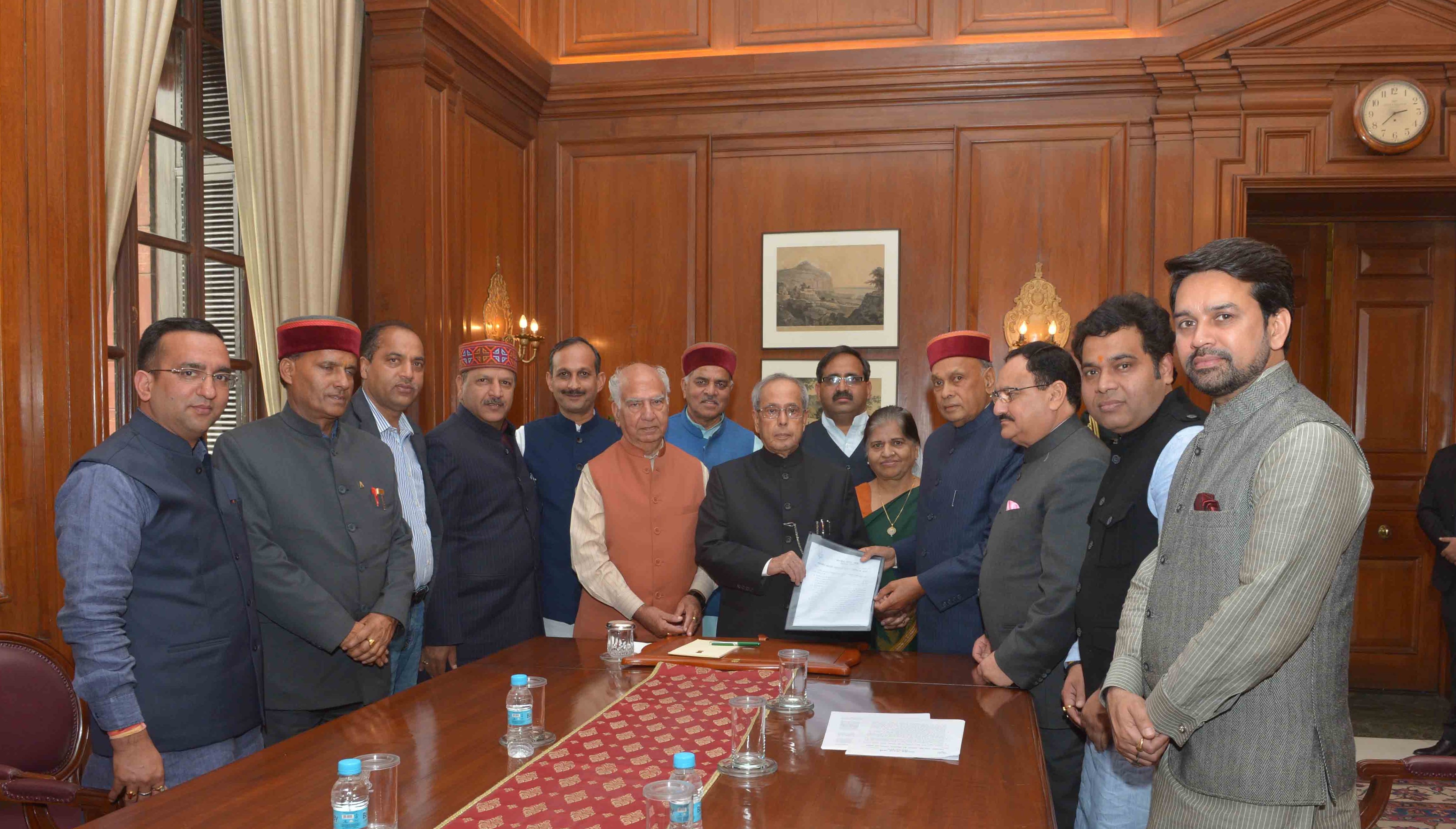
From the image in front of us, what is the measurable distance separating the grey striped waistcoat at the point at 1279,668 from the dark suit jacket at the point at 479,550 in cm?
241

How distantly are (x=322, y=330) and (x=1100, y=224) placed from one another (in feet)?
15.1

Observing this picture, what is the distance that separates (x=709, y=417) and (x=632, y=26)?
10.8ft

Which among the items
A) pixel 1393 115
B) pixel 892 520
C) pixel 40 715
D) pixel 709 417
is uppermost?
pixel 1393 115

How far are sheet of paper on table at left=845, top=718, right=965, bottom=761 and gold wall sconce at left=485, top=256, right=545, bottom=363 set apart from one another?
151 inches

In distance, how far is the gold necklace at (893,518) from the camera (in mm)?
3889

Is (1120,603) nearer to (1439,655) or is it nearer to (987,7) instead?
(987,7)

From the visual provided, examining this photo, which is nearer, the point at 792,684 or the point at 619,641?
the point at 792,684

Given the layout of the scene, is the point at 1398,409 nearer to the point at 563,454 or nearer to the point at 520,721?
the point at 563,454

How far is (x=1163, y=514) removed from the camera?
Result: 2400 millimetres

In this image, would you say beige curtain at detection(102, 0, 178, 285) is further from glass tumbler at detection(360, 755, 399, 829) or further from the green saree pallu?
the green saree pallu

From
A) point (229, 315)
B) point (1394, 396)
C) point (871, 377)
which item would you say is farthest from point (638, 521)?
point (1394, 396)

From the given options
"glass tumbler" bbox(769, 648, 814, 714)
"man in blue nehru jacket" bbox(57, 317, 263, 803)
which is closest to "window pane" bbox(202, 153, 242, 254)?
"man in blue nehru jacket" bbox(57, 317, 263, 803)

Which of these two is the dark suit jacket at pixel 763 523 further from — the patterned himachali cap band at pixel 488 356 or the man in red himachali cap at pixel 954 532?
the patterned himachali cap band at pixel 488 356

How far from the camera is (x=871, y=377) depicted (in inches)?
242
